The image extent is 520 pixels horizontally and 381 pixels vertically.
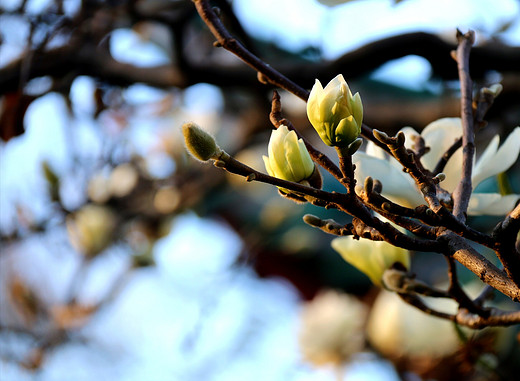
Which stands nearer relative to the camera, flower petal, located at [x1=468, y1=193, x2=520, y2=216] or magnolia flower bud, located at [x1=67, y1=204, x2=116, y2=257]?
flower petal, located at [x1=468, y1=193, x2=520, y2=216]

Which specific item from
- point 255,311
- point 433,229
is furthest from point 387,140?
point 255,311

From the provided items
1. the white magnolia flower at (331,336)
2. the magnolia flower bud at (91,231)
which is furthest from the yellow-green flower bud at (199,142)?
the magnolia flower bud at (91,231)

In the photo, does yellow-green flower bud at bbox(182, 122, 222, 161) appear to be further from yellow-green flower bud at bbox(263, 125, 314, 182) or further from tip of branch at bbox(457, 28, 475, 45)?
tip of branch at bbox(457, 28, 475, 45)

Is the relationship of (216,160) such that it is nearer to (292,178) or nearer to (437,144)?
(292,178)

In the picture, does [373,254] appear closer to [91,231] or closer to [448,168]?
[448,168]

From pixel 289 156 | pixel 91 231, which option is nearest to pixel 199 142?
pixel 289 156

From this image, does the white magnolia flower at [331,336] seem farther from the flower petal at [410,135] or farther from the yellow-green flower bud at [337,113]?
the yellow-green flower bud at [337,113]

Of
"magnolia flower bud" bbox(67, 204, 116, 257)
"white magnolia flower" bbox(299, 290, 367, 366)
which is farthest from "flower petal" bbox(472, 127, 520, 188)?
"magnolia flower bud" bbox(67, 204, 116, 257)
